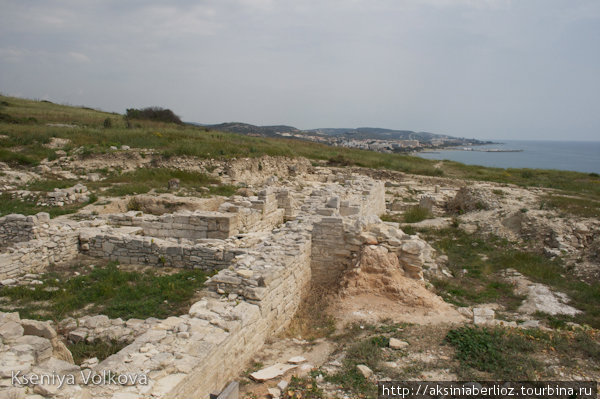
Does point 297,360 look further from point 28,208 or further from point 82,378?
point 28,208

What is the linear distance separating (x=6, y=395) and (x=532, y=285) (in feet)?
30.7

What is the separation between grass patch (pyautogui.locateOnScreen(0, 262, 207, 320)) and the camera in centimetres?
612

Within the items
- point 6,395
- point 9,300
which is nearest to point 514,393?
point 6,395

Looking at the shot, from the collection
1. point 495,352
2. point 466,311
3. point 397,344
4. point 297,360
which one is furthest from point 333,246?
point 495,352

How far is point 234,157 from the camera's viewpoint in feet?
68.0

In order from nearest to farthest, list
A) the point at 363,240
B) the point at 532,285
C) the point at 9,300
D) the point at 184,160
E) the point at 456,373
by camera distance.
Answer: the point at 456,373 → the point at 9,300 → the point at 363,240 → the point at 532,285 → the point at 184,160

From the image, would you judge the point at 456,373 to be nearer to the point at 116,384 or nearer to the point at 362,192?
the point at 116,384

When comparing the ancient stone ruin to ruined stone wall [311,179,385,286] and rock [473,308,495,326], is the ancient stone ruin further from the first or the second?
rock [473,308,495,326]

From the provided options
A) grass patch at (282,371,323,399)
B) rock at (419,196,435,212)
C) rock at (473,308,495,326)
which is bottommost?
grass patch at (282,371,323,399)

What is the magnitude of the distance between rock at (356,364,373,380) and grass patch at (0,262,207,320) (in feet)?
11.2

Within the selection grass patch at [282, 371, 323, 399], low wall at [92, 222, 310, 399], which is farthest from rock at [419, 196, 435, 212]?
grass patch at [282, 371, 323, 399]

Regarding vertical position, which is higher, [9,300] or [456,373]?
[456,373]

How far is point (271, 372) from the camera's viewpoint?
4.38 metres

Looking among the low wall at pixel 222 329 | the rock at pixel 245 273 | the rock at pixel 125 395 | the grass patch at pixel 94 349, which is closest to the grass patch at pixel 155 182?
the low wall at pixel 222 329
